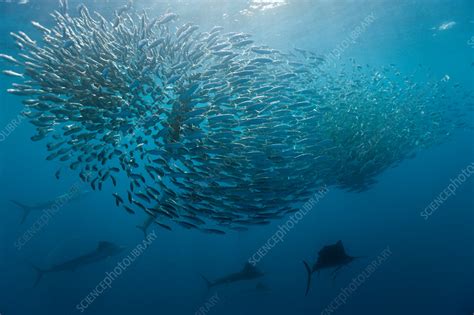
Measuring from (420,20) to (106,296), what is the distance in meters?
27.5

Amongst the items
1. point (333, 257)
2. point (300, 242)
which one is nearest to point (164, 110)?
point (333, 257)

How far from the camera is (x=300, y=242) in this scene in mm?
19859

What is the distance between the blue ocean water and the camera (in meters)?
14.2

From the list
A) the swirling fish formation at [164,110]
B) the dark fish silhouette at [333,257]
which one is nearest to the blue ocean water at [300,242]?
the dark fish silhouette at [333,257]

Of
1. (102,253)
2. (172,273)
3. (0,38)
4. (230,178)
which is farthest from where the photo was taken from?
(172,273)

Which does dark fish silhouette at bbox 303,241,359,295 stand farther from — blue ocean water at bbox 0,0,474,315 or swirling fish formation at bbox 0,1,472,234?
blue ocean water at bbox 0,0,474,315

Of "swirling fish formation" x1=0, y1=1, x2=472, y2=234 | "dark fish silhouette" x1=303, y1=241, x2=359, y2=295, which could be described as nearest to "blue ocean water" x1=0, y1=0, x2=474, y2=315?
"dark fish silhouette" x1=303, y1=241, x2=359, y2=295

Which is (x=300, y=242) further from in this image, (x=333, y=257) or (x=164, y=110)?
(x=164, y=110)

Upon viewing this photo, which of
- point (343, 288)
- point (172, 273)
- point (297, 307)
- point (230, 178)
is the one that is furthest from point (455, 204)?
point (230, 178)

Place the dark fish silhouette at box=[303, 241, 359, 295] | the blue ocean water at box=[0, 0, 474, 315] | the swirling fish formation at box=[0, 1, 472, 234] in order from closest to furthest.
A: the swirling fish formation at box=[0, 1, 472, 234]
the dark fish silhouette at box=[303, 241, 359, 295]
the blue ocean water at box=[0, 0, 474, 315]

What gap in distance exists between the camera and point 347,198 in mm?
24891

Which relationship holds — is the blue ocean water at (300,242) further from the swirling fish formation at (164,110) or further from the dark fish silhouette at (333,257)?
the swirling fish formation at (164,110)

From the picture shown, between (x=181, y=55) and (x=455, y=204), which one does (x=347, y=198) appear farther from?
(x=181, y=55)

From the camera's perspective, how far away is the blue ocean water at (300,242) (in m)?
14.2
